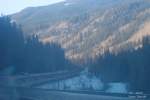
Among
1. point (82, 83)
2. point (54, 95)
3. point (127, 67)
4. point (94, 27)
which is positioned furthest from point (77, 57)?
point (54, 95)

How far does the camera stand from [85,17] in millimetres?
143250

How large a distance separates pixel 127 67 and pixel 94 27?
7435 centimetres

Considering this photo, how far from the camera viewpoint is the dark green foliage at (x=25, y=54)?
2039 inches

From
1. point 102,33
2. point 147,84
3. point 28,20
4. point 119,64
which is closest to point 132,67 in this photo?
point 119,64

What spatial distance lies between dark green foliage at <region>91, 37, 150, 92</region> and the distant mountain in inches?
1549

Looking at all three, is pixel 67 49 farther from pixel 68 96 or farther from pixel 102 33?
pixel 68 96

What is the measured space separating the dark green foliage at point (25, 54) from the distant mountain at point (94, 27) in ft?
129

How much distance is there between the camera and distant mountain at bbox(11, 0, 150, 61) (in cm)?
11521

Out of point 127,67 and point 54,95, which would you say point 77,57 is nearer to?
point 127,67

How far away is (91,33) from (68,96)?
348 ft

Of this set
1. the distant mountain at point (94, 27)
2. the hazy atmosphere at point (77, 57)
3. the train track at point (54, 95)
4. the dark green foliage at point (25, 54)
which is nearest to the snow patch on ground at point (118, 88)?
the hazy atmosphere at point (77, 57)

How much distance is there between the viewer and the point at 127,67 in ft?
201

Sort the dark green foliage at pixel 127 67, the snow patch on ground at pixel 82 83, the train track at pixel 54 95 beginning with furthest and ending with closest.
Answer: the dark green foliage at pixel 127 67 → the snow patch on ground at pixel 82 83 → the train track at pixel 54 95

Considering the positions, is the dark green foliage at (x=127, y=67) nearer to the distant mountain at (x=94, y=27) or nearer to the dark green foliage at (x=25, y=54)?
the dark green foliage at (x=25, y=54)
